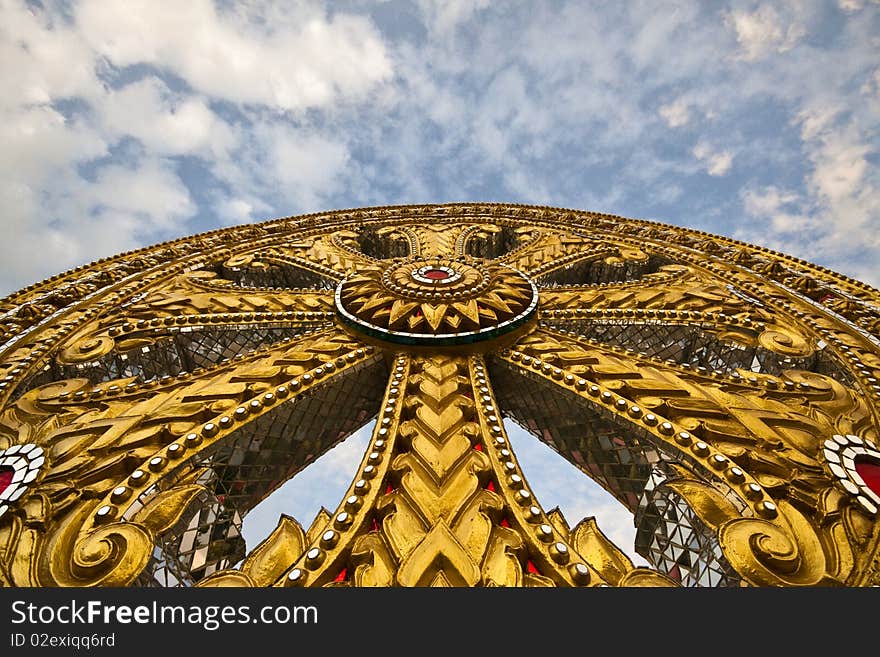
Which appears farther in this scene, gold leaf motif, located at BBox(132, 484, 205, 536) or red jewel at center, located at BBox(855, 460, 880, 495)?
red jewel at center, located at BBox(855, 460, 880, 495)

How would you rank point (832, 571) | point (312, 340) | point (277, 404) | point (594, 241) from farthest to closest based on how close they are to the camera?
point (594, 241)
point (312, 340)
point (277, 404)
point (832, 571)

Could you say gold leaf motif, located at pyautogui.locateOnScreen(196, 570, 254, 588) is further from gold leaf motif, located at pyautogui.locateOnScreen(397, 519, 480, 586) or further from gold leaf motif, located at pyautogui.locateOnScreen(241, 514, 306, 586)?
gold leaf motif, located at pyautogui.locateOnScreen(397, 519, 480, 586)

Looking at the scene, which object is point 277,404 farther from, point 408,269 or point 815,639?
point 815,639

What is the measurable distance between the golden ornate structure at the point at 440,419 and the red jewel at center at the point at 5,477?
0.01 m

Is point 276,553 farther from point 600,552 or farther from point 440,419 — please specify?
point 600,552

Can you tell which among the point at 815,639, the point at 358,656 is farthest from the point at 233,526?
the point at 815,639

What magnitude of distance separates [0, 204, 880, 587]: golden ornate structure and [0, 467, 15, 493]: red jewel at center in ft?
0.03

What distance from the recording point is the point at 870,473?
2096 mm

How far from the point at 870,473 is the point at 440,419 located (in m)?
1.96

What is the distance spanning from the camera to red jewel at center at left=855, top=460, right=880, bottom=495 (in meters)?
2.01

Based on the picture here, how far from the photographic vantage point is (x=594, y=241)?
554 centimetres

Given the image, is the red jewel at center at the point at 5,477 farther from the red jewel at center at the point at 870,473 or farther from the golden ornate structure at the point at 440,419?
the red jewel at center at the point at 870,473

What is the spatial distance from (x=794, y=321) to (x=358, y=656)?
3.79 meters

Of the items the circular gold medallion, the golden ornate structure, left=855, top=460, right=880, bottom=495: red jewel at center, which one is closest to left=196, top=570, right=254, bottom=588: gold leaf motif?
the golden ornate structure
